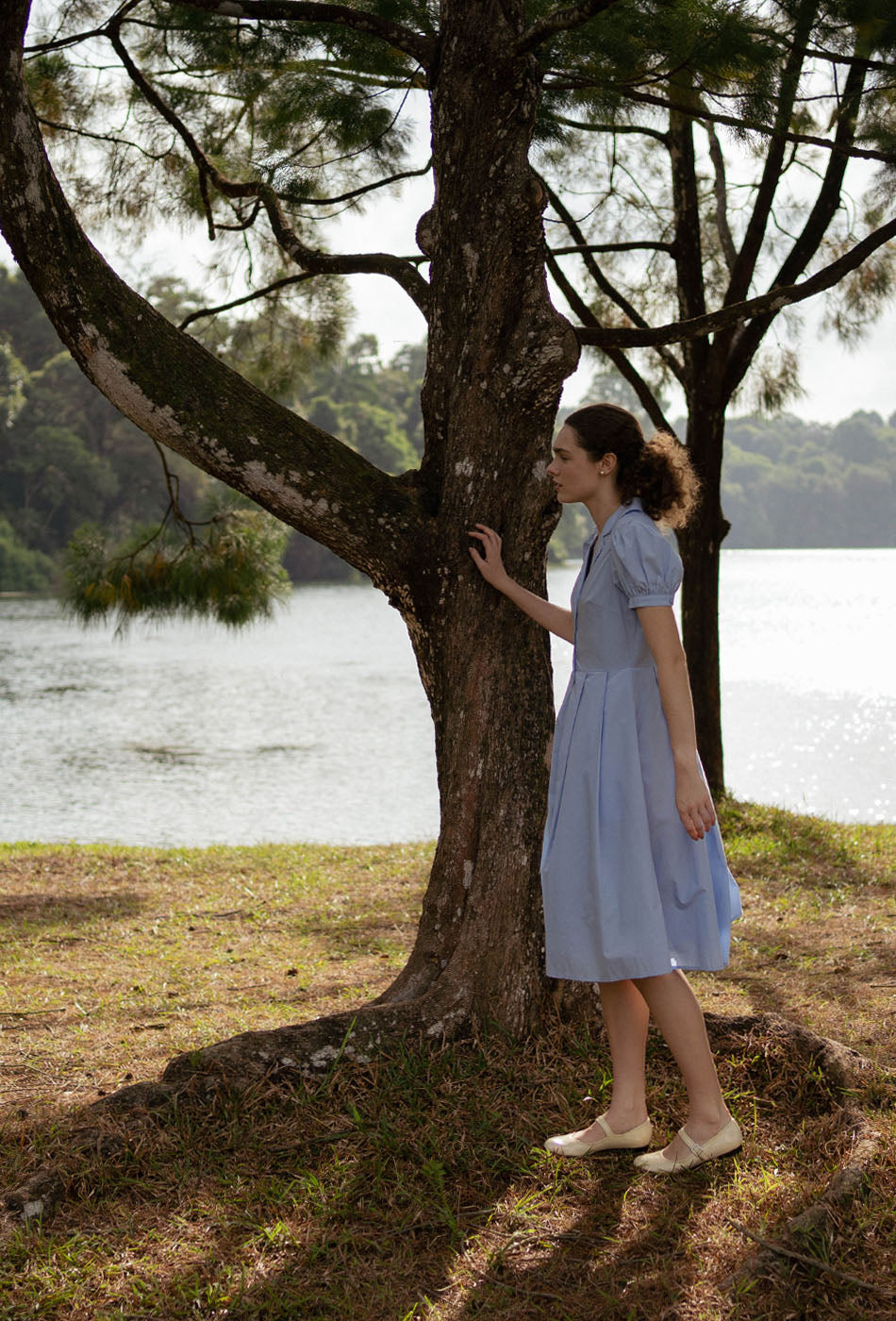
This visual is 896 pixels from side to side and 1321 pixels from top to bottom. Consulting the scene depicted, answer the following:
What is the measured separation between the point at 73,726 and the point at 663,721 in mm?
14136

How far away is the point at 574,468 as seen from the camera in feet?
8.43

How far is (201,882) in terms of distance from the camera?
238 inches

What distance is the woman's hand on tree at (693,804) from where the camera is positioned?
2.34 meters

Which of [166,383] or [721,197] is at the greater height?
[721,197]

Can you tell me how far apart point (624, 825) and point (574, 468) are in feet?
2.50

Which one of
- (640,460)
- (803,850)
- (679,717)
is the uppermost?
(640,460)

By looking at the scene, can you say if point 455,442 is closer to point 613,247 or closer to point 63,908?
point 613,247

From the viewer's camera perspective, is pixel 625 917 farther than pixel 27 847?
No

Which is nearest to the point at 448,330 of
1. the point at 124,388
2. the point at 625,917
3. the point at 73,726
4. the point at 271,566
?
the point at 124,388

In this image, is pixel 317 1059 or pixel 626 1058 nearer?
pixel 626 1058

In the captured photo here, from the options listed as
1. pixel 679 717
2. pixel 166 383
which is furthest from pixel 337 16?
pixel 679 717

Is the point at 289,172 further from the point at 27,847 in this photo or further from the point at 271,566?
the point at 27,847

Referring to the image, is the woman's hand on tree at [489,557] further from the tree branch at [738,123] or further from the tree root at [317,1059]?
the tree branch at [738,123]

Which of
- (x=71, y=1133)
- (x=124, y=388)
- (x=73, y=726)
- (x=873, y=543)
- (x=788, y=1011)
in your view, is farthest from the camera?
(x=873, y=543)
